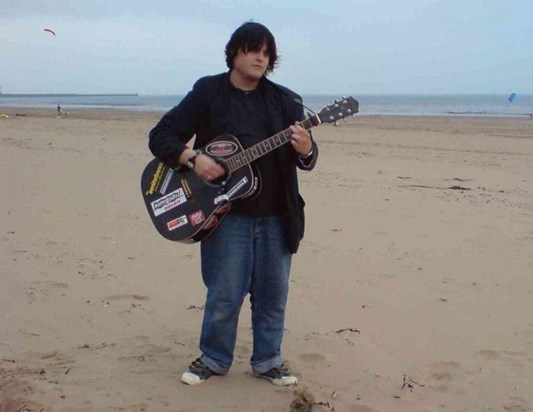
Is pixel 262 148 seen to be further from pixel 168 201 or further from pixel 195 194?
pixel 168 201

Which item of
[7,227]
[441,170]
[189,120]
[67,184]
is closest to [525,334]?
[189,120]

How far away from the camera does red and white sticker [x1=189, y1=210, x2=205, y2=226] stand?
12.3 feet

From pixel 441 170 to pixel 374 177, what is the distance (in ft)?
6.84

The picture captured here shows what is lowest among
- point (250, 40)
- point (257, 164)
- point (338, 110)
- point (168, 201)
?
point (168, 201)

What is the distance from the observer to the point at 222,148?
3.69 meters

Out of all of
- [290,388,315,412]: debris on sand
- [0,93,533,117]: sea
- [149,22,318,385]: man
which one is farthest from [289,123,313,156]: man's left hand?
[0,93,533,117]: sea

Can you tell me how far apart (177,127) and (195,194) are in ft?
1.19

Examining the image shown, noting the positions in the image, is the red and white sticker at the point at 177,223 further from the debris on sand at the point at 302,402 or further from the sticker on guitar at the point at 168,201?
the debris on sand at the point at 302,402

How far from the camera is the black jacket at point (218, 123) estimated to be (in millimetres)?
3727

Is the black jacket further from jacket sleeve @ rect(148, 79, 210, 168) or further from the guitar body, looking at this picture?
the guitar body

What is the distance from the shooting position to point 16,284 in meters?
5.36

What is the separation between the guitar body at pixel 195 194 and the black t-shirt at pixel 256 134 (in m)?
0.06

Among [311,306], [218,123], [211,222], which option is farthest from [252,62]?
[311,306]

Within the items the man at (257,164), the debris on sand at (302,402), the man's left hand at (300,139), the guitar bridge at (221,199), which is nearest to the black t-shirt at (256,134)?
the man at (257,164)
